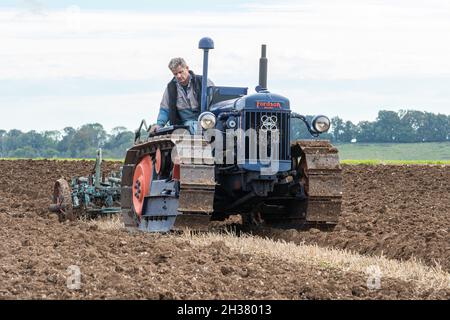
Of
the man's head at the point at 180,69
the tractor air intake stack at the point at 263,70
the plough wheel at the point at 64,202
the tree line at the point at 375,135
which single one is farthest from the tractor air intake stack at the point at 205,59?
the tree line at the point at 375,135

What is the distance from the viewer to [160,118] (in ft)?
48.8

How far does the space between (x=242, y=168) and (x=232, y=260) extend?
10.3 ft

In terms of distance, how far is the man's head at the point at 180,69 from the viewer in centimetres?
1458

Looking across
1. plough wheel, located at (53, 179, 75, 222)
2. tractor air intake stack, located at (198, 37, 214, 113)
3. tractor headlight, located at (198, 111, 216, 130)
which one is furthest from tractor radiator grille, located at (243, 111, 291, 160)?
plough wheel, located at (53, 179, 75, 222)

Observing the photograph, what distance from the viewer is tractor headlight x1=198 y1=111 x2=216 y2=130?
1336 centimetres

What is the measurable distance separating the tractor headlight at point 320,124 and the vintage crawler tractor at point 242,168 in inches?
0.5

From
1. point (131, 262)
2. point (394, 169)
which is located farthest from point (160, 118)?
point (394, 169)

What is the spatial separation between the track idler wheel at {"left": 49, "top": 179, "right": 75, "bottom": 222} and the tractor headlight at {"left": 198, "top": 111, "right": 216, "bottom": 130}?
421 cm

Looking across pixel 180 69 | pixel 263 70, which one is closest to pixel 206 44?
pixel 180 69

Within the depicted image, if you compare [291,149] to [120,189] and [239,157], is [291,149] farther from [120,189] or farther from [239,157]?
[120,189]

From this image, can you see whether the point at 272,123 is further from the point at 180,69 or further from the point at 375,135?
the point at 375,135

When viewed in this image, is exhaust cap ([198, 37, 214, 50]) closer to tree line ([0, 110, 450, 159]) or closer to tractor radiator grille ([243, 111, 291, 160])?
tractor radiator grille ([243, 111, 291, 160])

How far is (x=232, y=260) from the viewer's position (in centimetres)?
1074
